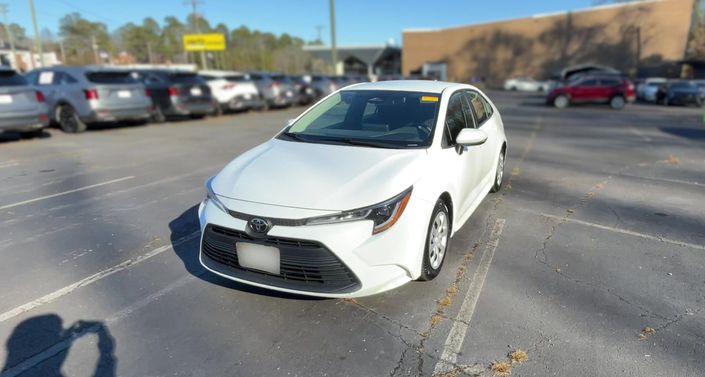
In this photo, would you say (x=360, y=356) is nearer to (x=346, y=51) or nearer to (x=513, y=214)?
(x=513, y=214)

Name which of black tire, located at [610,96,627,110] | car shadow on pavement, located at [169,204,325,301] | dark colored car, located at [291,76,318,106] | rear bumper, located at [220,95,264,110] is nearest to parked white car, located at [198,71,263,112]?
rear bumper, located at [220,95,264,110]

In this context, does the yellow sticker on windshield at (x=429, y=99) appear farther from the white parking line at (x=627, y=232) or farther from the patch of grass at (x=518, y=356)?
the patch of grass at (x=518, y=356)

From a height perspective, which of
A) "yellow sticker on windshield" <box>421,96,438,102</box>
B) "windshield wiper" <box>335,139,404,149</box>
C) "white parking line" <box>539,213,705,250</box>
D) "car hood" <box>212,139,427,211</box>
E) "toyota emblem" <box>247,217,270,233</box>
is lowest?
"white parking line" <box>539,213,705,250</box>

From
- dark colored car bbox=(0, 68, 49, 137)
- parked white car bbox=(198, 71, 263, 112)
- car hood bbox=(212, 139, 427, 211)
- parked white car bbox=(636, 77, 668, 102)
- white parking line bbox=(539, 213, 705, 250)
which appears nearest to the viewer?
car hood bbox=(212, 139, 427, 211)

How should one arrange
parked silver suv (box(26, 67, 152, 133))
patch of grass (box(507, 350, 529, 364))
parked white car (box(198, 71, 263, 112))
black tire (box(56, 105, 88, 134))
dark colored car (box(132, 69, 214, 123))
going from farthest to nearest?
parked white car (box(198, 71, 263, 112)) < dark colored car (box(132, 69, 214, 123)) < black tire (box(56, 105, 88, 134)) < parked silver suv (box(26, 67, 152, 133)) < patch of grass (box(507, 350, 529, 364))

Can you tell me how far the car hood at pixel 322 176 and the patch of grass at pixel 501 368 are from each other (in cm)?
123

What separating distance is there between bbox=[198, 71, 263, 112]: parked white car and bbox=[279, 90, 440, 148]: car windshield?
13.1 m

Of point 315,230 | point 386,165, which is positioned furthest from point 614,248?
point 315,230

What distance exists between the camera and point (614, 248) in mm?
4215

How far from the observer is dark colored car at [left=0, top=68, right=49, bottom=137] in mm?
9367

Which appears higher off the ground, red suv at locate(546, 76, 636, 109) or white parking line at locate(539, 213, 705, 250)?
red suv at locate(546, 76, 636, 109)

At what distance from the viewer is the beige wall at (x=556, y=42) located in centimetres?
4203

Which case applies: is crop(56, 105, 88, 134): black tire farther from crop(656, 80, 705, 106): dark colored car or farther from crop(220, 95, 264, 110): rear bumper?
crop(656, 80, 705, 106): dark colored car

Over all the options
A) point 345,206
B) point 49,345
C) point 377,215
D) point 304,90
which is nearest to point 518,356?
point 377,215
